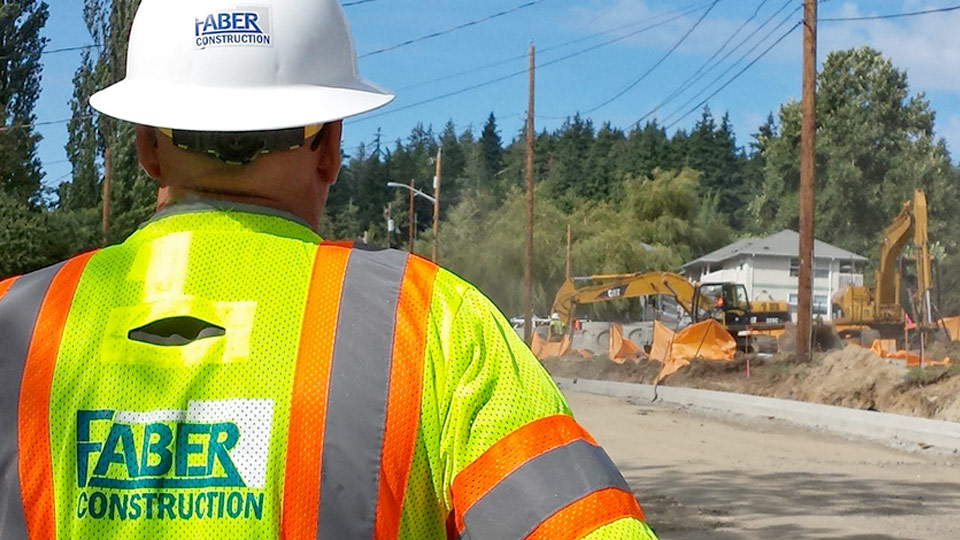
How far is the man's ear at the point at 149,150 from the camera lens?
175 cm

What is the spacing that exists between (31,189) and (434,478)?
37.9 meters

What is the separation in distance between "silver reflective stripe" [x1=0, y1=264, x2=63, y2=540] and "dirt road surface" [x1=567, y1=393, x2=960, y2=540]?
7.39 m

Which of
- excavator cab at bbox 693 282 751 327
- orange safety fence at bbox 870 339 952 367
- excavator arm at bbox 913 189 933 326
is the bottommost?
orange safety fence at bbox 870 339 952 367

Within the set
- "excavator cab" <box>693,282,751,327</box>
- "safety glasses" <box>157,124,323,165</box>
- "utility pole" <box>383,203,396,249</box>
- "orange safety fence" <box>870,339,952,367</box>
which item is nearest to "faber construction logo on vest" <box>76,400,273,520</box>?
"safety glasses" <box>157,124,323,165</box>

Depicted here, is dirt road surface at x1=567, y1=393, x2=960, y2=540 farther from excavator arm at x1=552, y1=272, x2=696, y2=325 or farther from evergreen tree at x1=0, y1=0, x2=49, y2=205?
evergreen tree at x1=0, y1=0, x2=49, y2=205

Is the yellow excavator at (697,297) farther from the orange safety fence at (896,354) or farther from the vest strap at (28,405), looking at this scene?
the vest strap at (28,405)

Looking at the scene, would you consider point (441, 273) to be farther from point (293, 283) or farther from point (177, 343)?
point (177, 343)

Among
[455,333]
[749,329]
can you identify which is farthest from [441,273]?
[749,329]

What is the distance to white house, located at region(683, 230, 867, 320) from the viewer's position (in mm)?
71812

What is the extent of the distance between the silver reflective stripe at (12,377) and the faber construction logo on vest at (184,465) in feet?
0.29

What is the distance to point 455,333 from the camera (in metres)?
1.49

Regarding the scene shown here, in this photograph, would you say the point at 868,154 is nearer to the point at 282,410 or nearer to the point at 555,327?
the point at 555,327

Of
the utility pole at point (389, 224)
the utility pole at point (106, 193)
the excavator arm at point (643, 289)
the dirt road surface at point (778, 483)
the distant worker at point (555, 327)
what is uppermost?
the utility pole at point (389, 224)

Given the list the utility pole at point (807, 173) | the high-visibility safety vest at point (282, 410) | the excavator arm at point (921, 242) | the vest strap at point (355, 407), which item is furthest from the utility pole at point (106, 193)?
the vest strap at point (355, 407)
